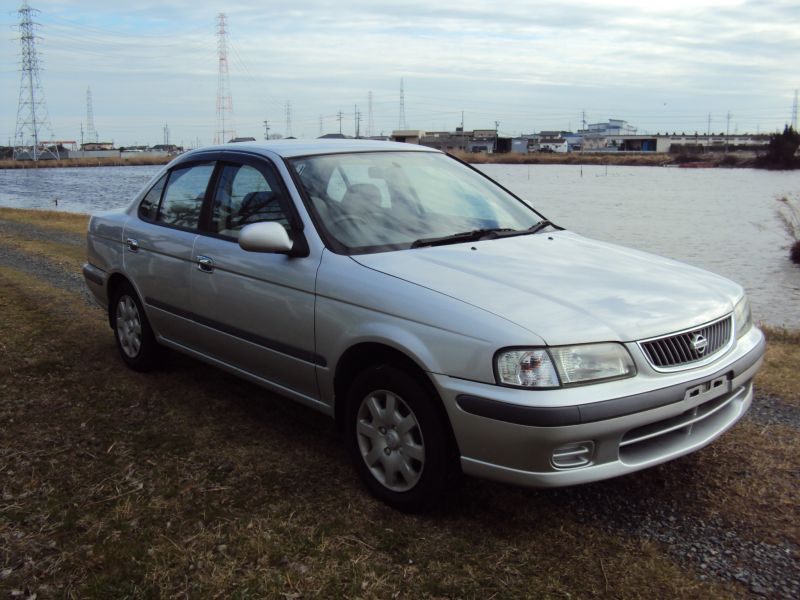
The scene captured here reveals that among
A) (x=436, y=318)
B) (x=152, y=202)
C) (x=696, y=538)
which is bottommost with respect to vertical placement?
(x=696, y=538)

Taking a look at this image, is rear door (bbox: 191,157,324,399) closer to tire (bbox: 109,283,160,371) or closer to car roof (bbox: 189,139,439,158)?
car roof (bbox: 189,139,439,158)

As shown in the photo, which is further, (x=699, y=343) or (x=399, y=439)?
(x=399, y=439)

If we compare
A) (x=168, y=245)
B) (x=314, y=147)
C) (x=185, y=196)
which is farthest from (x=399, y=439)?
(x=185, y=196)

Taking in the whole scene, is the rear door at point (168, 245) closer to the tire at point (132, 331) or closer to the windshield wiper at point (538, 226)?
the tire at point (132, 331)

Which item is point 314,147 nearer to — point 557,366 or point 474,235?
point 474,235

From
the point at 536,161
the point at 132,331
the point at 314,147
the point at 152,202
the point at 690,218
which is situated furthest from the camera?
the point at 536,161

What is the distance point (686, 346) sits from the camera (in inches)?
127

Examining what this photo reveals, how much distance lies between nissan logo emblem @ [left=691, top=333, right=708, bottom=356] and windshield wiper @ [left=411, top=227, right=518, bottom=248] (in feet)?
4.22

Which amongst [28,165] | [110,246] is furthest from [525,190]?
[28,165]

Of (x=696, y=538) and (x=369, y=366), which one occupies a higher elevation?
(x=369, y=366)

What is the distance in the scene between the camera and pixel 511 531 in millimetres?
3289

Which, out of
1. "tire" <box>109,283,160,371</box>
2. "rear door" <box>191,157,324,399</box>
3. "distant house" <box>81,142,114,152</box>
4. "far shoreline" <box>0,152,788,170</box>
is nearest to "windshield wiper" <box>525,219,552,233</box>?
"rear door" <box>191,157,324,399</box>

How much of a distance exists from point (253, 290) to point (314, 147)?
1.01 metres

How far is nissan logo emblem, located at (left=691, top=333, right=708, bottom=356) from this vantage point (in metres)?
3.27
